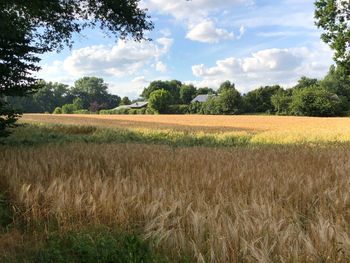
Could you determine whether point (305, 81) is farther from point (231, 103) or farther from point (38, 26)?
point (38, 26)

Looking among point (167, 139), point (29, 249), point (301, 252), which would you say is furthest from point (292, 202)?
point (167, 139)

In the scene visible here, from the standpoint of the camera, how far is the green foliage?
76312mm

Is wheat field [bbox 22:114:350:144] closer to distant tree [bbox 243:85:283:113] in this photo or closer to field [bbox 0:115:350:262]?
field [bbox 0:115:350:262]

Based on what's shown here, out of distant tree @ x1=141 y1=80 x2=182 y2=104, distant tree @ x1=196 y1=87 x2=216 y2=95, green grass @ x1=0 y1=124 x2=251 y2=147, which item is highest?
distant tree @ x1=141 y1=80 x2=182 y2=104

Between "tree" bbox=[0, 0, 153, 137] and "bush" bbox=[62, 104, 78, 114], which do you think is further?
"bush" bbox=[62, 104, 78, 114]

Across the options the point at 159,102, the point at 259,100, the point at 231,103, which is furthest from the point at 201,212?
the point at 159,102

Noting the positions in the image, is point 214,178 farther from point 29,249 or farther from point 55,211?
point 29,249

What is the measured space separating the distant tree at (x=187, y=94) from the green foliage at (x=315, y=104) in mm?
59049

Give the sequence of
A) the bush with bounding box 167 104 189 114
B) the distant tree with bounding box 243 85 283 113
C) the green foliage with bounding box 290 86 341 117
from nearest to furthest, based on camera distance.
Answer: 1. the green foliage with bounding box 290 86 341 117
2. the distant tree with bounding box 243 85 283 113
3. the bush with bounding box 167 104 189 114

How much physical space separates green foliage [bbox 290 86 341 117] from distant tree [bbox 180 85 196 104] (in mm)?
59049

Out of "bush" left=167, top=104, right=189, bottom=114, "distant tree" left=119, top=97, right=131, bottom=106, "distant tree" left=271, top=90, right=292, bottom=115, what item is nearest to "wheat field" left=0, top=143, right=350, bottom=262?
"distant tree" left=271, top=90, right=292, bottom=115

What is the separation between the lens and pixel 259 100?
89.4 m

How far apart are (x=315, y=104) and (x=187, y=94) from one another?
63.9 meters

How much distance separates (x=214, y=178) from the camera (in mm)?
6844
